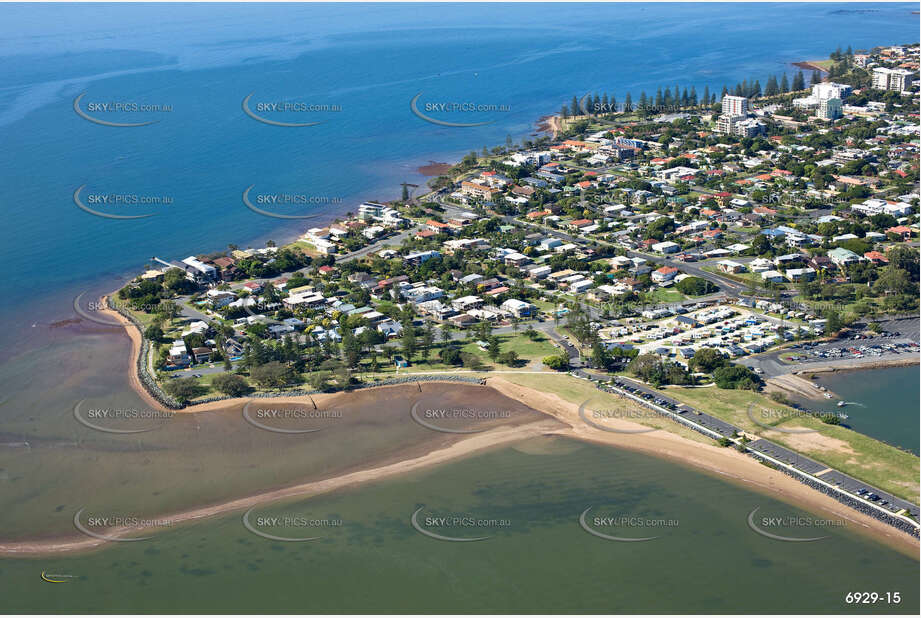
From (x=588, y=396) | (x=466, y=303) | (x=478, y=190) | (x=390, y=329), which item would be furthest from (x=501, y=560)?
(x=478, y=190)

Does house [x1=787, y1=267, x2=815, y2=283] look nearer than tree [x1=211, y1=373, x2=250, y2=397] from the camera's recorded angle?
No

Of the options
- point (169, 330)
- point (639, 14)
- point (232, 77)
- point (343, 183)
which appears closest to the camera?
point (169, 330)

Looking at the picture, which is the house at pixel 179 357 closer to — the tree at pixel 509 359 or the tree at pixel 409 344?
the tree at pixel 409 344

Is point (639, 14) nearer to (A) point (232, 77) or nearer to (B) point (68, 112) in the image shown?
(A) point (232, 77)

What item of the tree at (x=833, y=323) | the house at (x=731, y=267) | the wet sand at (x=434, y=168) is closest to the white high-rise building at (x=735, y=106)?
the wet sand at (x=434, y=168)

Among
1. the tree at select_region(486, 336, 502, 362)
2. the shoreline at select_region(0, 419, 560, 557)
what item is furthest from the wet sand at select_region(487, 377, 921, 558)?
the tree at select_region(486, 336, 502, 362)

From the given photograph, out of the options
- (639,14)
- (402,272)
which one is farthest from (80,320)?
(639,14)

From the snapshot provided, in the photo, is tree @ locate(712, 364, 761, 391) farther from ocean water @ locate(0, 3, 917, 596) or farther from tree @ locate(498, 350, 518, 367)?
tree @ locate(498, 350, 518, 367)
